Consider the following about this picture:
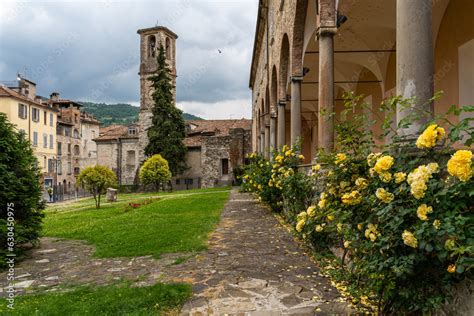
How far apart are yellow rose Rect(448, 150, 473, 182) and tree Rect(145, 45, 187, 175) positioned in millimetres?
32159

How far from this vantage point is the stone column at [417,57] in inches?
117

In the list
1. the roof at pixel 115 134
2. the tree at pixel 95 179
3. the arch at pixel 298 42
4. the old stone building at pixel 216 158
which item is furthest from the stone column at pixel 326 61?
the roof at pixel 115 134

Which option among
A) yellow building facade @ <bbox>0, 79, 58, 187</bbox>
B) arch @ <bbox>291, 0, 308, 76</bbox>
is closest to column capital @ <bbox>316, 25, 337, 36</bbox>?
arch @ <bbox>291, 0, 308, 76</bbox>

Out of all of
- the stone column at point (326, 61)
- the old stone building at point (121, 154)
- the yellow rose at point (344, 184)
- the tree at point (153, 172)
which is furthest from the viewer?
the old stone building at point (121, 154)

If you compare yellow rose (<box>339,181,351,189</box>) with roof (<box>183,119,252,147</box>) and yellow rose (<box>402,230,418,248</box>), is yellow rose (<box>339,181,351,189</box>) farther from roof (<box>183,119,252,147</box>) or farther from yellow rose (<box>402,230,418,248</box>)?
roof (<box>183,119,252,147</box>)

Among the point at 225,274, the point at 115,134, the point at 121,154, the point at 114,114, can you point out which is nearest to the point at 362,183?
the point at 225,274

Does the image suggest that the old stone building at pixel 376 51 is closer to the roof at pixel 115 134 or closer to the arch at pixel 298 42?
the arch at pixel 298 42

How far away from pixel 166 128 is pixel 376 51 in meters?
26.1

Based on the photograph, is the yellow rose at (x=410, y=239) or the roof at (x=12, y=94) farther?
the roof at (x=12, y=94)

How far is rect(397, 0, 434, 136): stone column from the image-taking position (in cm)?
298

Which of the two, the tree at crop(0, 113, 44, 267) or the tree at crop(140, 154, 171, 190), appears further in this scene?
the tree at crop(140, 154, 171, 190)

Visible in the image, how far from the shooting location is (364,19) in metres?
8.86

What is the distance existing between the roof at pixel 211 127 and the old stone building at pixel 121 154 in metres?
6.69

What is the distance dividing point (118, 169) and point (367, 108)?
3973 cm
